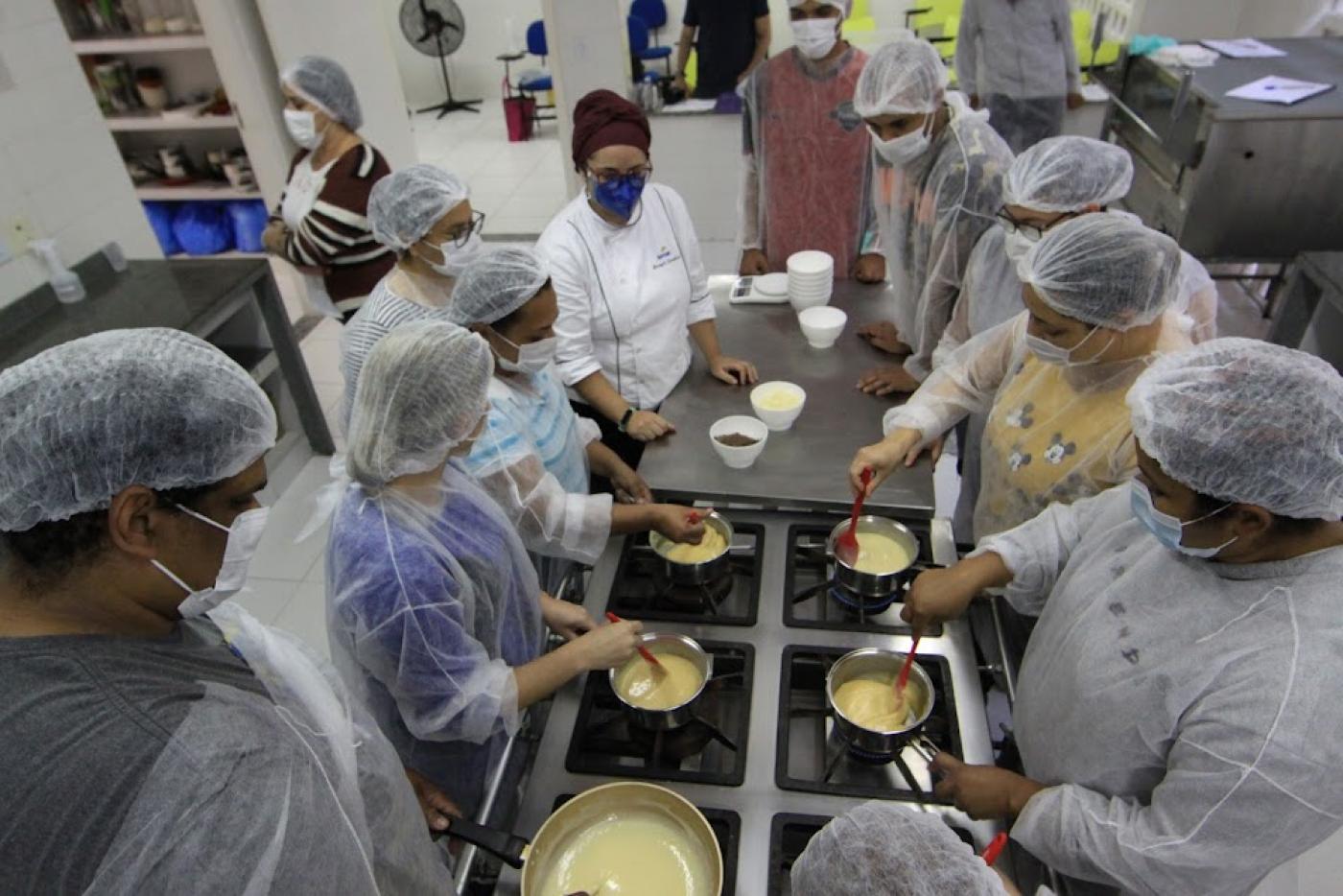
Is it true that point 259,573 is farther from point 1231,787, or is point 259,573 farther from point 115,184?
point 1231,787

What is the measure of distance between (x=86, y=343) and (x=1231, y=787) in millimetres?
1398

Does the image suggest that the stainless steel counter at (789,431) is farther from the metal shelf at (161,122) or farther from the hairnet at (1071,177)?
the metal shelf at (161,122)

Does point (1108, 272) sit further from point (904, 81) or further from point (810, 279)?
point (810, 279)

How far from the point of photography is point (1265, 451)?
0.93m

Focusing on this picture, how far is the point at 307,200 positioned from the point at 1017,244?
2244 mm

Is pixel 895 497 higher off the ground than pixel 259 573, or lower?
higher

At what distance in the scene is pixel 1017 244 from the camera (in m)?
1.88

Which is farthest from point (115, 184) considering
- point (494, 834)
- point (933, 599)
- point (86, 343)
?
point (933, 599)

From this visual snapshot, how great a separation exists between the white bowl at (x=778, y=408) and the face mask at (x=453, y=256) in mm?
845

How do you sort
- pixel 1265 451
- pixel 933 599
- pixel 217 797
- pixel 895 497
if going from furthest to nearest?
pixel 895 497, pixel 933 599, pixel 1265 451, pixel 217 797

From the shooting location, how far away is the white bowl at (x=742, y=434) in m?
1.90

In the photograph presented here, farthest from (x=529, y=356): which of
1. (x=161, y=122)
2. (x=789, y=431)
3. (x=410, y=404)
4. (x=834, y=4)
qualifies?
(x=161, y=122)

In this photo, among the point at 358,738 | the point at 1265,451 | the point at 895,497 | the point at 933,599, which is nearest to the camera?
the point at 1265,451

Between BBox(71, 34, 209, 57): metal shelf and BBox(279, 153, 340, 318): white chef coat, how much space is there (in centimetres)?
201
